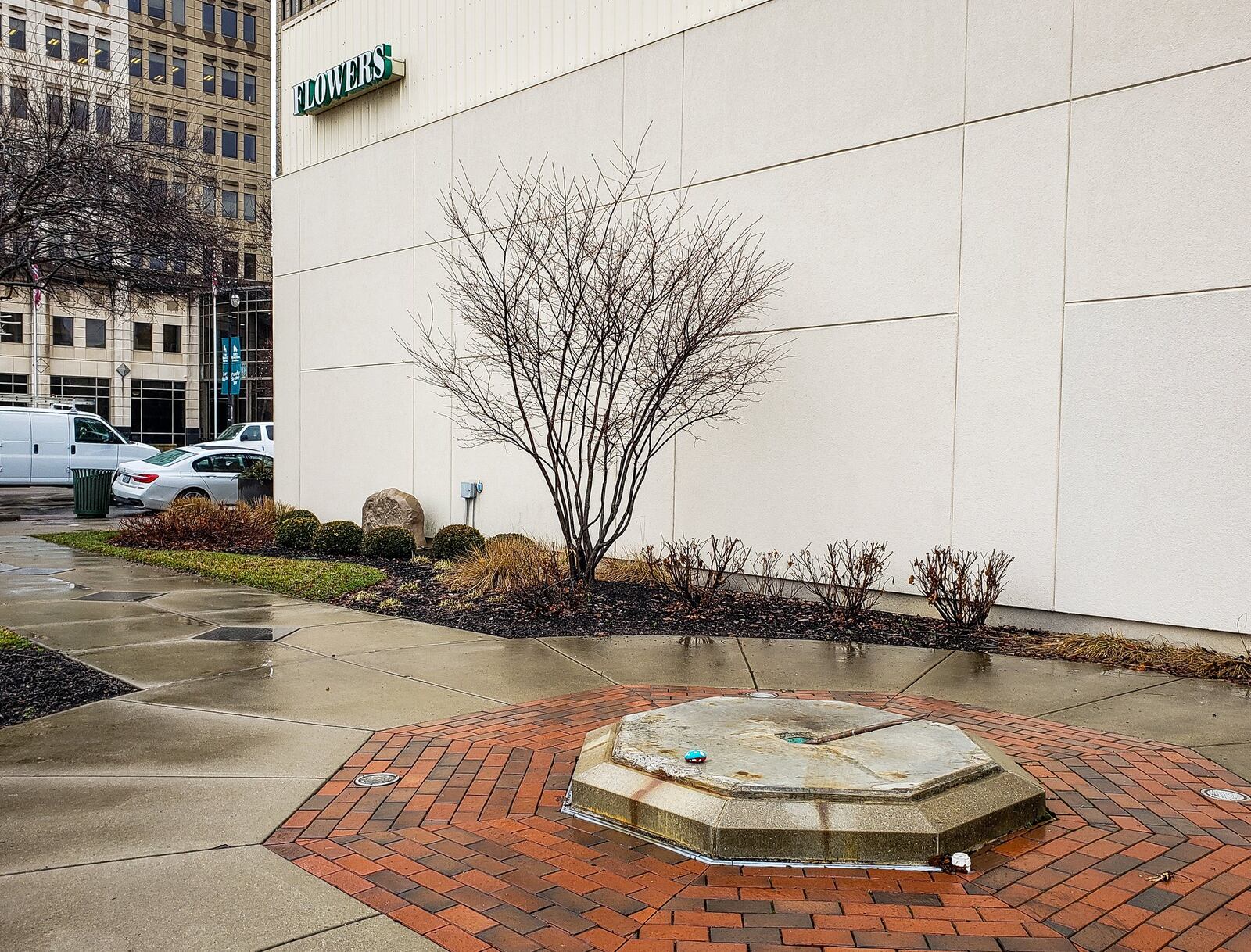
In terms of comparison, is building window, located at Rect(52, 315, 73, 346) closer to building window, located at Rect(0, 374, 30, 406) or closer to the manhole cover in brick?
building window, located at Rect(0, 374, 30, 406)

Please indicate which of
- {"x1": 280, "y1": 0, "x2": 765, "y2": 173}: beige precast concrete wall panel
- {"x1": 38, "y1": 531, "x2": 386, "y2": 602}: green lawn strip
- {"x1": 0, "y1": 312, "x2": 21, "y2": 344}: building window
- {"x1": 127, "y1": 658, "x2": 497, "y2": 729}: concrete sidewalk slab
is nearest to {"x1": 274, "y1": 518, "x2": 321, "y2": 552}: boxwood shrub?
{"x1": 38, "y1": 531, "x2": 386, "y2": 602}: green lawn strip

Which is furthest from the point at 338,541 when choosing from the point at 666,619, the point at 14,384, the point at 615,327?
the point at 14,384

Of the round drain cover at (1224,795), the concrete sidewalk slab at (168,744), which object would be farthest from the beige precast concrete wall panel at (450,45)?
the round drain cover at (1224,795)

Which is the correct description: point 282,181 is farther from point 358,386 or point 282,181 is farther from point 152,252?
point 358,386

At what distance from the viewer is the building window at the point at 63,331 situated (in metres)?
57.3

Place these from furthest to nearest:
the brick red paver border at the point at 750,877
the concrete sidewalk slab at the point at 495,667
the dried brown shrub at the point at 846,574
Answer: the dried brown shrub at the point at 846,574 → the concrete sidewalk slab at the point at 495,667 → the brick red paver border at the point at 750,877

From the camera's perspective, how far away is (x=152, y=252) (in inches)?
747

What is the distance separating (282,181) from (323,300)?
3065 mm

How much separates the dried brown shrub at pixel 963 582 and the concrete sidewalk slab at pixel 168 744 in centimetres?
575

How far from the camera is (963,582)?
31.2ft

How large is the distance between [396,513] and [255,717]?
9663 mm

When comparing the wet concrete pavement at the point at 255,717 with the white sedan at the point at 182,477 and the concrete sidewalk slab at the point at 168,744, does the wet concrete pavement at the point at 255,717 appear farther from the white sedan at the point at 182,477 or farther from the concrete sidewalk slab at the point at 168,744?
the white sedan at the point at 182,477

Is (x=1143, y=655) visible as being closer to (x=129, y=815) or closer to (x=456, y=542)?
(x=129, y=815)

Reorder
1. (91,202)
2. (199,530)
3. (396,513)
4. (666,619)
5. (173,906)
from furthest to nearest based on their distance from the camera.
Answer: (91,202), (199,530), (396,513), (666,619), (173,906)
